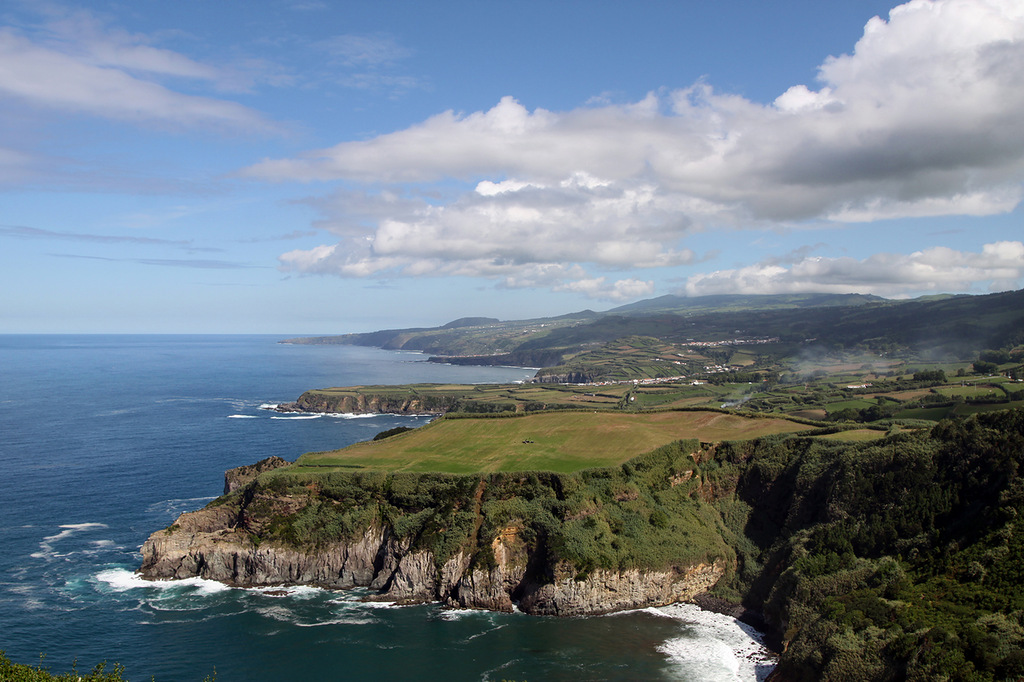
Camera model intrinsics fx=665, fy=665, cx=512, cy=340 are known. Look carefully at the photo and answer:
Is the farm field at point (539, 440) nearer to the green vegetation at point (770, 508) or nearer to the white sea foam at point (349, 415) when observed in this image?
the green vegetation at point (770, 508)

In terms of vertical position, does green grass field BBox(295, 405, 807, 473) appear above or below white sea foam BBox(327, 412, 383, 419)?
above

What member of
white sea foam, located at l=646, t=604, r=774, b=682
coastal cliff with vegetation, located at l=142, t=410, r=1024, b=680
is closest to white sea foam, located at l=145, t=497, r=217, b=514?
coastal cliff with vegetation, located at l=142, t=410, r=1024, b=680

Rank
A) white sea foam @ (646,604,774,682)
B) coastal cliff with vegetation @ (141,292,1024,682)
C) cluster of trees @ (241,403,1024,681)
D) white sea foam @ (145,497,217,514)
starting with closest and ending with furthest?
cluster of trees @ (241,403,1024,681)
coastal cliff with vegetation @ (141,292,1024,682)
white sea foam @ (646,604,774,682)
white sea foam @ (145,497,217,514)

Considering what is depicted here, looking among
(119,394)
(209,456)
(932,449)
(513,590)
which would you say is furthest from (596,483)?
(119,394)

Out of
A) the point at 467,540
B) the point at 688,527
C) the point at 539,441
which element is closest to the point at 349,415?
the point at 539,441

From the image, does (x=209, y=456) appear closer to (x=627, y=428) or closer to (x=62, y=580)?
(x=62, y=580)

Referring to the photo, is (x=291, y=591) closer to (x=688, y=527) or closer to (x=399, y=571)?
(x=399, y=571)

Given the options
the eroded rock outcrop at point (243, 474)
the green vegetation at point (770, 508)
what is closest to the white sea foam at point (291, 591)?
the green vegetation at point (770, 508)

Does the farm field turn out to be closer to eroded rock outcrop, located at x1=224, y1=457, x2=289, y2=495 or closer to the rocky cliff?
the rocky cliff
